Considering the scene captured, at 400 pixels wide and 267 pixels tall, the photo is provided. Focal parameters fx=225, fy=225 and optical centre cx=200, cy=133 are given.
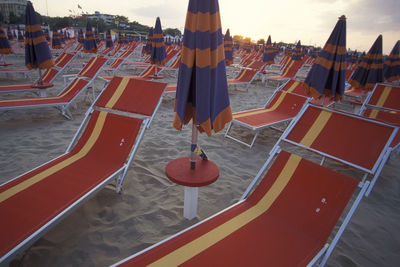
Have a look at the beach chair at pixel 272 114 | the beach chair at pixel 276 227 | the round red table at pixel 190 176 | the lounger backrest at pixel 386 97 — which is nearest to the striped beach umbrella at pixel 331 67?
the beach chair at pixel 272 114

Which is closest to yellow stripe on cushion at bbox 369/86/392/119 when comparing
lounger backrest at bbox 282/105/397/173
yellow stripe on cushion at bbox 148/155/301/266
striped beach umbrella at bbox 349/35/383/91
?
striped beach umbrella at bbox 349/35/383/91

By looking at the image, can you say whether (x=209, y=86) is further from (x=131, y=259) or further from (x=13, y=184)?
(x=13, y=184)

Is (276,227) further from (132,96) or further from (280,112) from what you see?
(280,112)

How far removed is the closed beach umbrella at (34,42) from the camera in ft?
15.5

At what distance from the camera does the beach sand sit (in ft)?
6.30

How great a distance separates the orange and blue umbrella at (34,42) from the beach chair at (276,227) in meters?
5.06

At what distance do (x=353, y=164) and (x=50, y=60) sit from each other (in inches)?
227

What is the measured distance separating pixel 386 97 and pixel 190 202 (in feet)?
15.2

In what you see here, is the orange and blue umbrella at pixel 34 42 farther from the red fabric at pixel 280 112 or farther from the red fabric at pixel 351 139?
the red fabric at pixel 351 139

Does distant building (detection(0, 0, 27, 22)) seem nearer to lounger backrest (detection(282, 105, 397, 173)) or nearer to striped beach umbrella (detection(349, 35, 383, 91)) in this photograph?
striped beach umbrella (detection(349, 35, 383, 91))

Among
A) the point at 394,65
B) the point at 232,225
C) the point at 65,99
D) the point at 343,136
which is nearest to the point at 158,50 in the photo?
the point at 65,99

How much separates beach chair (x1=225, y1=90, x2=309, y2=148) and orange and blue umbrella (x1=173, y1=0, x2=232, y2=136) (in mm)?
2121

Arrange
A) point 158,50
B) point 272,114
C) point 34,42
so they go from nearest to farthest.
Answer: point 272,114, point 34,42, point 158,50

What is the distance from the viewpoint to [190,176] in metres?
1.96
